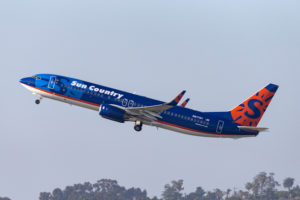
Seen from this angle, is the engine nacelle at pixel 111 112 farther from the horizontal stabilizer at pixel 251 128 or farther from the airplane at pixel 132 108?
the horizontal stabilizer at pixel 251 128

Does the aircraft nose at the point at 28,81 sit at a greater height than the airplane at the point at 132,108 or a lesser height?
greater

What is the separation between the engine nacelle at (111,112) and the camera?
261 feet

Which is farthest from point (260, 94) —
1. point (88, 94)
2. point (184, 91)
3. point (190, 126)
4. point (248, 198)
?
point (248, 198)

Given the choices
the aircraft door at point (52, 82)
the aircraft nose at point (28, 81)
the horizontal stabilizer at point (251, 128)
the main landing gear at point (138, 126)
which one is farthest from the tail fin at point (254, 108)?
the aircraft nose at point (28, 81)

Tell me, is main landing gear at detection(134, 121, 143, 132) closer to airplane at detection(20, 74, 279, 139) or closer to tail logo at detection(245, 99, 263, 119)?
airplane at detection(20, 74, 279, 139)

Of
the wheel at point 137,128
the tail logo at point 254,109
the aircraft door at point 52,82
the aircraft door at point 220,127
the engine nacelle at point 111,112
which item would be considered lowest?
the wheel at point 137,128

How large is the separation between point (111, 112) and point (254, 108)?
889 inches

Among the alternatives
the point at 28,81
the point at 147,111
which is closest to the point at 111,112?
the point at 147,111

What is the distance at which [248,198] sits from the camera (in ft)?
651

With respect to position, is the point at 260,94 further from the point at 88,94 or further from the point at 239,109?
the point at 88,94

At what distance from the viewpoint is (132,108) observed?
7988cm

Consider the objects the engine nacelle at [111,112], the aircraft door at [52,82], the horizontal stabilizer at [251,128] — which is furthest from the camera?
the aircraft door at [52,82]

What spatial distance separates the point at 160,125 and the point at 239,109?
13398 millimetres

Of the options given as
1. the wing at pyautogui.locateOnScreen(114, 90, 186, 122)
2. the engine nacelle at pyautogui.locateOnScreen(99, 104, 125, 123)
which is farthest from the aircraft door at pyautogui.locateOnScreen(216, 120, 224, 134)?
the engine nacelle at pyautogui.locateOnScreen(99, 104, 125, 123)
